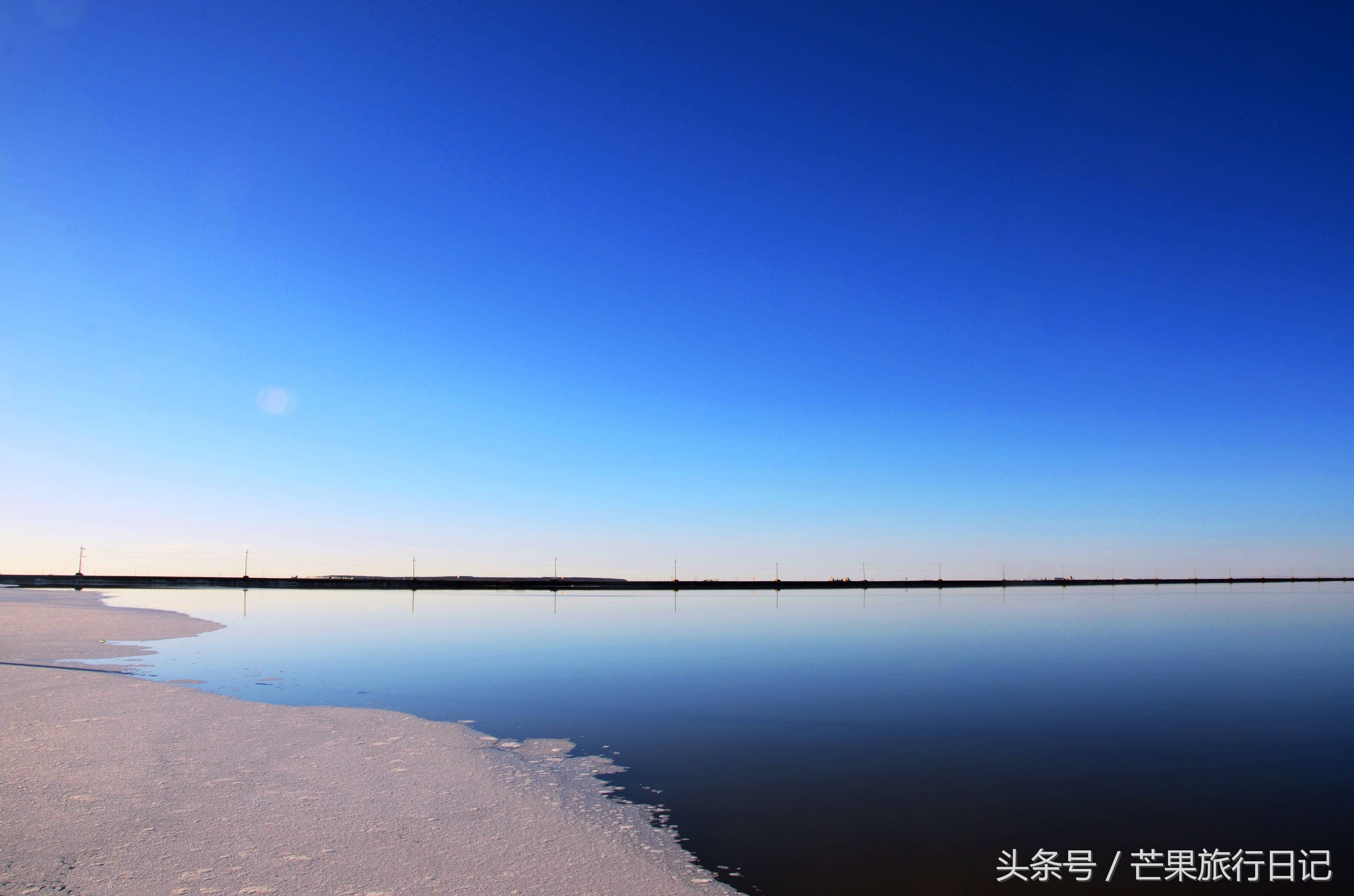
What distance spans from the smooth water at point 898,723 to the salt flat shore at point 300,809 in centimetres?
110

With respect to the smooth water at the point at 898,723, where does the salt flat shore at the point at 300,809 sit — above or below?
above

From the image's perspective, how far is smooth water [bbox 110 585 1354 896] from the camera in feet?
28.1

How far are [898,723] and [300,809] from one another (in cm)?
1096

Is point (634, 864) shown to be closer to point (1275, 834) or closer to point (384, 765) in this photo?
point (384, 765)

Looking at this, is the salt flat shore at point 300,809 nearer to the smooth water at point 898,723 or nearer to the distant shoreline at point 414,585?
the smooth water at point 898,723

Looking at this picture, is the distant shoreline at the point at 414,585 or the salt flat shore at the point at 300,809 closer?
the salt flat shore at the point at 300,809

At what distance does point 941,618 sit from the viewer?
4806cm

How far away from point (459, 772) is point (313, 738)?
3.45m

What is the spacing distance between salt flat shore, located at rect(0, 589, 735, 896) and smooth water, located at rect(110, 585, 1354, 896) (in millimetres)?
1103

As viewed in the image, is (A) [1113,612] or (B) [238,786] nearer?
(B) [238,786]

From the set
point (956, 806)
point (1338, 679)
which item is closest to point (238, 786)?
point (956, 806)

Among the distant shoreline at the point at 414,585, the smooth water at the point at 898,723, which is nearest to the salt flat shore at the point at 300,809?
the smooth water at the point at 898,723

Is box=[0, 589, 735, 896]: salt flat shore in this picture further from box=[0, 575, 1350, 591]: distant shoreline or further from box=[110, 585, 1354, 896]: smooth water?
box=[0, 575, 1350, 591]: distant shoreline

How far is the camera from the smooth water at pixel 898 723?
858cm
